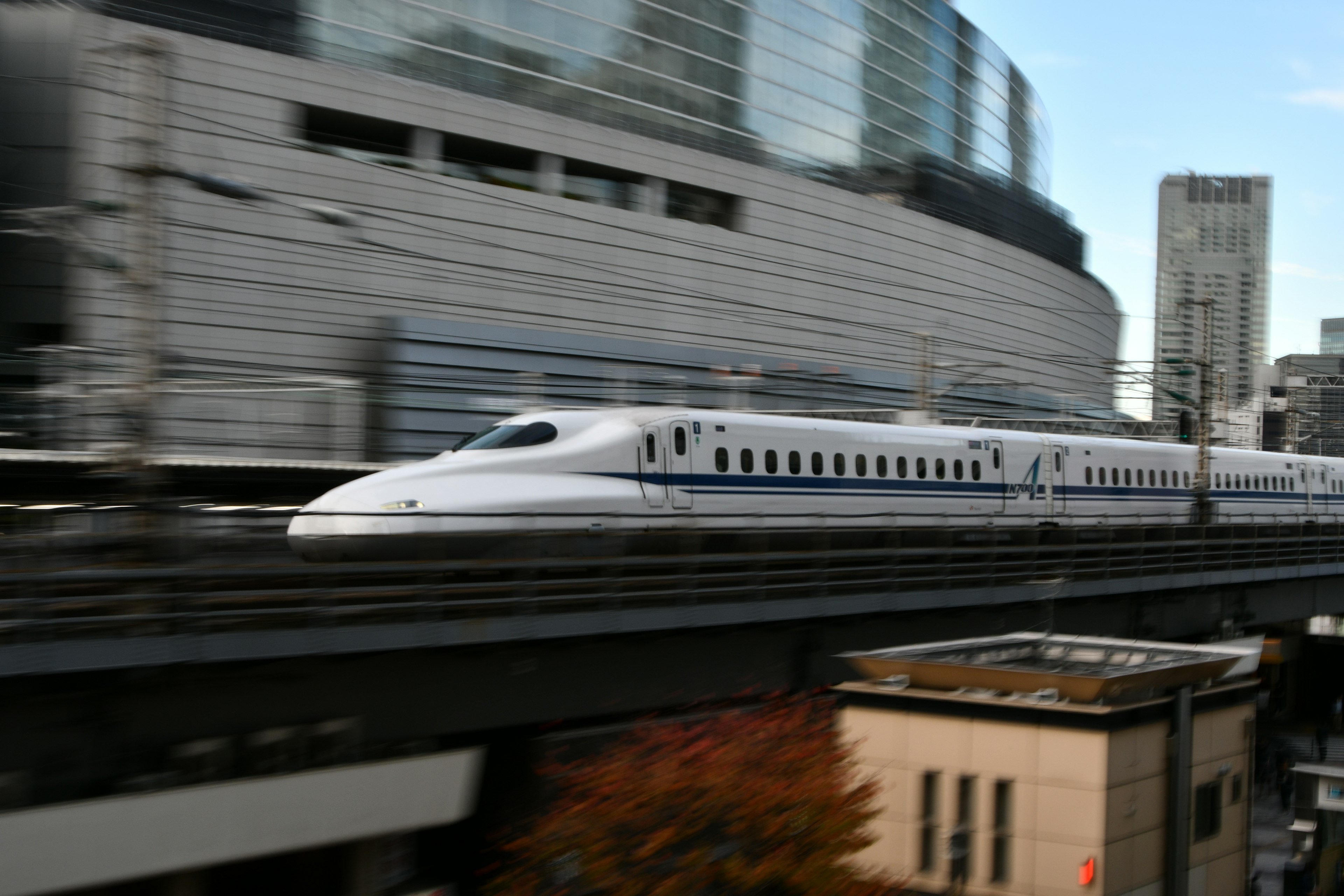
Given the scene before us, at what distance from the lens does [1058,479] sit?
92.6 feet

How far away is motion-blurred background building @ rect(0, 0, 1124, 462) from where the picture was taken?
103 ft

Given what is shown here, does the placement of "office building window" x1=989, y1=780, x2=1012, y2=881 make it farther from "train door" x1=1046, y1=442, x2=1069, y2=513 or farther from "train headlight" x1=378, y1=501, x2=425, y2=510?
"train door" x1=1046, y1=442, x2=1069, y2=513

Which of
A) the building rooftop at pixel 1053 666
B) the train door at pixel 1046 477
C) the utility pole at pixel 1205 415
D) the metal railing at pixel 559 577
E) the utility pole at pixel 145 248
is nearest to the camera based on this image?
the metal railing at pixel 559 577

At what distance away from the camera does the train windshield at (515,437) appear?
17.7 meters

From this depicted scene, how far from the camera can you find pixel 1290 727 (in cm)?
3800

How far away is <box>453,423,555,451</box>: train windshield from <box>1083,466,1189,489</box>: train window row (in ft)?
53.2

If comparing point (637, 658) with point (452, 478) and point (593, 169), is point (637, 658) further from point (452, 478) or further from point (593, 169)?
point (593, 169)

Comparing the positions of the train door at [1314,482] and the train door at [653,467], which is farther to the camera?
the train door at [1314,482]

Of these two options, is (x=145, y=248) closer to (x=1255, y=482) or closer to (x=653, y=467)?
(x=653, y=467)

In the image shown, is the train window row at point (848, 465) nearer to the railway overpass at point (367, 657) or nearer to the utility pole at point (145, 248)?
the railway overpass at point (367, 657)

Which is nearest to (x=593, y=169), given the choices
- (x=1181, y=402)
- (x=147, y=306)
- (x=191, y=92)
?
(x=191, y=92)

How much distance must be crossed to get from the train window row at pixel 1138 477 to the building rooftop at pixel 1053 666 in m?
13.1

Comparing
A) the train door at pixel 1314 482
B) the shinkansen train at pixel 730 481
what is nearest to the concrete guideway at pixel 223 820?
the shinkansen train at pixel 730 481

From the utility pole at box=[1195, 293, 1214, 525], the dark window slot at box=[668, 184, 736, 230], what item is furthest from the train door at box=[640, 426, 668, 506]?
the dark window slot at box=[668, 184, 736, 230]
